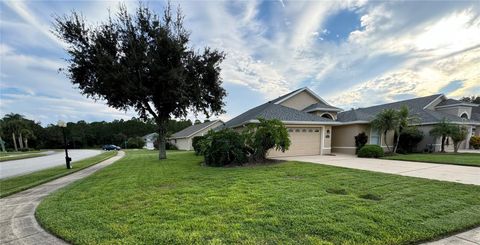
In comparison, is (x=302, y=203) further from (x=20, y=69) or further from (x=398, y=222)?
(x=20, y=69)

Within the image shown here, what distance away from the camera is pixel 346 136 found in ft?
57.5

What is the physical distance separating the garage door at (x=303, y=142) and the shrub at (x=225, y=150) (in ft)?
13.1

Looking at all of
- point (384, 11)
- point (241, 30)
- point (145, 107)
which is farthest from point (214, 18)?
point (384, 11)

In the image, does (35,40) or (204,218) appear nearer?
(204,218)

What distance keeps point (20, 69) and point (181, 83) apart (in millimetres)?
9517

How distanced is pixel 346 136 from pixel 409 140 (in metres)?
5.13

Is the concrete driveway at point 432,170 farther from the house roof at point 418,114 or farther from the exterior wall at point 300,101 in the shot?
the exterior wall at point 300,101

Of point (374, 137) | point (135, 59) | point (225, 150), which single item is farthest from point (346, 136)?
point (135, 59)

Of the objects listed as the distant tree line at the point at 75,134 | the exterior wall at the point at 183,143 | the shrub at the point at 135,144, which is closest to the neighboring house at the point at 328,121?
the exterior wall at the point at 183,143

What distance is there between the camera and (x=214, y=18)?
1203cm

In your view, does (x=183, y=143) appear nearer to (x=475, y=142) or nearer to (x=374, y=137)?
(x=374, y=137)

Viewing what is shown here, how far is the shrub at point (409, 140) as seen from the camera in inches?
664

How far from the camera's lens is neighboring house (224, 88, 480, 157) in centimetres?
1514

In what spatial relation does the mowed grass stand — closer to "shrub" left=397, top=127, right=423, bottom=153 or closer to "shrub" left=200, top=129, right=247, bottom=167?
"shrub" left=200, top=129, right=247, bottom=167
